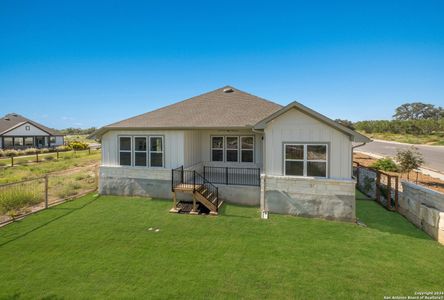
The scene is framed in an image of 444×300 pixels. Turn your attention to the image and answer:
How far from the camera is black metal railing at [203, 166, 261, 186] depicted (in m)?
11.6

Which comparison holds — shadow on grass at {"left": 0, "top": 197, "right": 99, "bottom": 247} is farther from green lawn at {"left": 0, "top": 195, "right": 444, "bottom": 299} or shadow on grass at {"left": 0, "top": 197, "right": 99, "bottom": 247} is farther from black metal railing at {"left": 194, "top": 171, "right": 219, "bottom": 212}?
black metal railing at {"left": 194, "top": 171, "right": 219, "bottom": 212}

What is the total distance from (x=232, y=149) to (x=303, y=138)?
5034 mm

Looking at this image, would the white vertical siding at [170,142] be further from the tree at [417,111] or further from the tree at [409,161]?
the tree at [417,111]

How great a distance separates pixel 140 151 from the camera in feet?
38.9

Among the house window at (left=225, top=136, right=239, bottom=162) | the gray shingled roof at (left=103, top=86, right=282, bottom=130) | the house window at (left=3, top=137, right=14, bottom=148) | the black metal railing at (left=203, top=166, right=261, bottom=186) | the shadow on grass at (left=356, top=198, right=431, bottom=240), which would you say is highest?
the gray shingled roof at (left=103, top=86, right=282, bottom=130)

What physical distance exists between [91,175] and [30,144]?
34.1 meters

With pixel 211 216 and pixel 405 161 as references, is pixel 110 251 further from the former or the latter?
pixel 405 161

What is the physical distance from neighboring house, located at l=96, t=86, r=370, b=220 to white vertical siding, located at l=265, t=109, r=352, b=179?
0.04 metres

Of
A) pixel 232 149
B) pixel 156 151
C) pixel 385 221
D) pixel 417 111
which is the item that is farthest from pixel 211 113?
pixel 417 111

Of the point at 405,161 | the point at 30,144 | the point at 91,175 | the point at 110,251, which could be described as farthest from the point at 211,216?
the point at 30,144

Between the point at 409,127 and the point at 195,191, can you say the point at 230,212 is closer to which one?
the point at 195,191

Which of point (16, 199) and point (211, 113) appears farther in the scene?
point (211, 113)

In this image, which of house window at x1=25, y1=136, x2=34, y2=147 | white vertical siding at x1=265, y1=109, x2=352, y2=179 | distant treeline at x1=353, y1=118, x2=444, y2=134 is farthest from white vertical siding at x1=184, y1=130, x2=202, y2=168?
distant treeline at x1=353, y1=118, x2=444, y2=134

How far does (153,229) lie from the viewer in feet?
26.2
